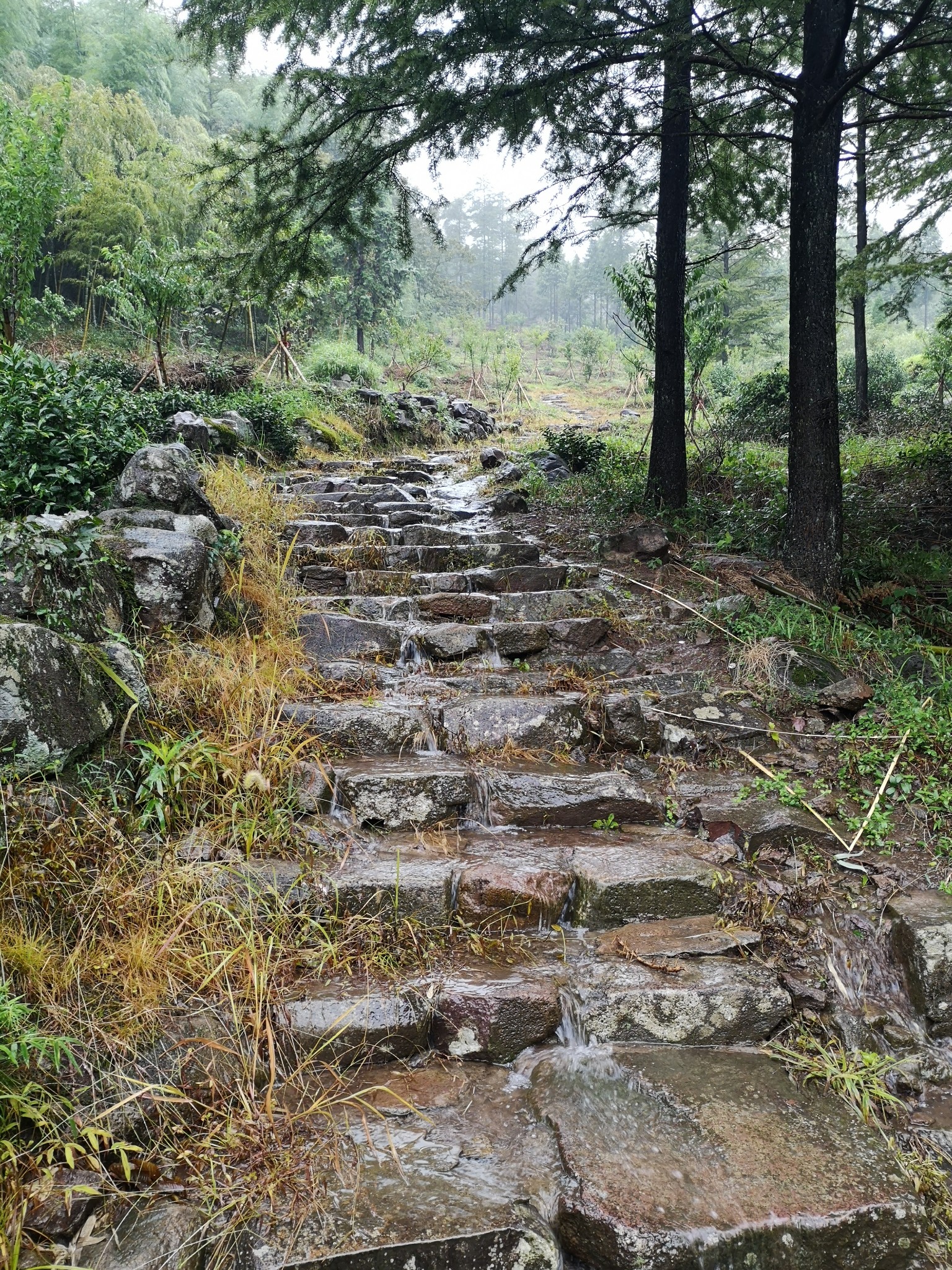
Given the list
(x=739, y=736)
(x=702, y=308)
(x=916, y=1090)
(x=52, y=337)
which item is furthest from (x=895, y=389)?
(x=52, y=337)

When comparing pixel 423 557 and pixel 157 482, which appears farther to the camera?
pixel 423 557

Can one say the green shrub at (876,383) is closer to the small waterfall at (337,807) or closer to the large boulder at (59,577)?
the small waterfall at (337,807)

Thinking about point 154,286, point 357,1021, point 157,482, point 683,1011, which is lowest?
point 683,1011

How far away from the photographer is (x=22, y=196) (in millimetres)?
7625

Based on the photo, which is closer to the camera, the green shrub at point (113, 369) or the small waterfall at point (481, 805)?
the small waterfall at point (481, 805)

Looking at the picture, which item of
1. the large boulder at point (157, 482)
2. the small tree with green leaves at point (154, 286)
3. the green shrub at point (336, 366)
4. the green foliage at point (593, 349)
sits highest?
the green foliage at point (593, 349)

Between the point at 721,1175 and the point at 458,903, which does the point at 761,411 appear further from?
the point at 721,1175

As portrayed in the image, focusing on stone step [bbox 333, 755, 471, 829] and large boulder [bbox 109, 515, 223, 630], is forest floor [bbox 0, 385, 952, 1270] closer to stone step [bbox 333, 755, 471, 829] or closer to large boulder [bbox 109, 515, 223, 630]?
stone step [bbox 333, 755, 471, 829]

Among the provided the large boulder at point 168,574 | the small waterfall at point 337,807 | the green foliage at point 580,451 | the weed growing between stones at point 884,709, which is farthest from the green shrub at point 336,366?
the small waterfall at point 337,807

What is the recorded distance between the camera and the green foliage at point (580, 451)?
9.88 meters

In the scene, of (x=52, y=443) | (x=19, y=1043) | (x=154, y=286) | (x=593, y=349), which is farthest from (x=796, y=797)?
(x=593, y=349)

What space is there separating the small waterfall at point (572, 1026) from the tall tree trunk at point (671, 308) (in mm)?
5486

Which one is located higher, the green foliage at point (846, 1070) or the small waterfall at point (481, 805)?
the small waterfall at point (481, 805)

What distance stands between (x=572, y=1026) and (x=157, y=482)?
3831mm
